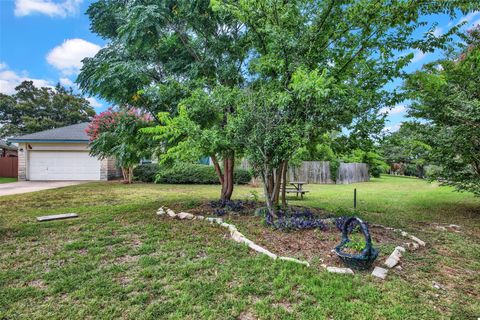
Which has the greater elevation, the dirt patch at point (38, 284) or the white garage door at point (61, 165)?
the white garage door at point (61, 165)

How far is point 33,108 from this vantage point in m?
26.8

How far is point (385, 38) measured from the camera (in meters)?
4.84

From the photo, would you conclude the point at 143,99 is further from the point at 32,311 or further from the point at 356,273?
the point at 356,273

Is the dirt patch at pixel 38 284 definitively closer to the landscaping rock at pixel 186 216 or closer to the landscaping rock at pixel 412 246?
the landscaping rock at pixel 186 216

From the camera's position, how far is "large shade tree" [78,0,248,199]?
17.5ft

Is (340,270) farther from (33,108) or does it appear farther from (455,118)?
(33,108)

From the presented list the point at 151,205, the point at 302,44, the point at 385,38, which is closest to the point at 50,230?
the point at 151,205

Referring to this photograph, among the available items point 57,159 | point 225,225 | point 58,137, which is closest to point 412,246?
point 225,225

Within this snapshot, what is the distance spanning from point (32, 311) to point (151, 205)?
5.04m

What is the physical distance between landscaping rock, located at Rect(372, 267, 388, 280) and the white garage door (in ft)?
51.6

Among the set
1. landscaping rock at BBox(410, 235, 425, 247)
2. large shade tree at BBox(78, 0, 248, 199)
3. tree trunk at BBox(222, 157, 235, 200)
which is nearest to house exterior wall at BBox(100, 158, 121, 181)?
large shade tree at BBox(78, 0, 248, 199)

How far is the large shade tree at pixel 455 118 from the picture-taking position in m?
5.84

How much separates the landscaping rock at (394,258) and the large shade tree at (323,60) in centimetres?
193

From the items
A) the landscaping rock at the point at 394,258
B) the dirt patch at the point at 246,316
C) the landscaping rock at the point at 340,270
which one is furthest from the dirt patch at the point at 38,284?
the landscaping rock at the point at 394,258
